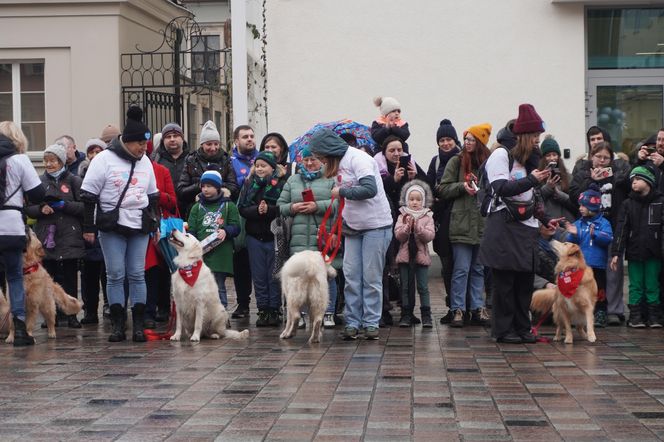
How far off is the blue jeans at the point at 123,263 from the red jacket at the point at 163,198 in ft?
2.59

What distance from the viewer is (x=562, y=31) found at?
699 inches

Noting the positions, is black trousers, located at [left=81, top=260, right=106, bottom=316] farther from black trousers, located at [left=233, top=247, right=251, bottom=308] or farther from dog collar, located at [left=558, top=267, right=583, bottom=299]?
dog collar, located at [left=558, top=267, right=583, bottom=299]

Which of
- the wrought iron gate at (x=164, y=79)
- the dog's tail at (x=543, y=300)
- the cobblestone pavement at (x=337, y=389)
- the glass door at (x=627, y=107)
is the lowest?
the cobblestone pavement at (x=337, y=389)

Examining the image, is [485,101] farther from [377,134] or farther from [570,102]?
[377,134]

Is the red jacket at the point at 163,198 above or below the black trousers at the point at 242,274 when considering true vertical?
above

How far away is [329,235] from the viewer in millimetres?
11562

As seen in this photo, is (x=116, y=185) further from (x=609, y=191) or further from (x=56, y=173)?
(x=609, y=191)

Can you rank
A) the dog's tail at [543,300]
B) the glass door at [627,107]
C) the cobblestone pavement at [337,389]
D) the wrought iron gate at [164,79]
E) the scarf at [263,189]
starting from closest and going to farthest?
the cobblestone pavement at [337,389] < the dog's tail at [543,300] < the scarf at [263,189] < the glass door at [627,107] < the wrought iron gate at [164,79]

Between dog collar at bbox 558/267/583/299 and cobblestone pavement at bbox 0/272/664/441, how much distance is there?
0.53m

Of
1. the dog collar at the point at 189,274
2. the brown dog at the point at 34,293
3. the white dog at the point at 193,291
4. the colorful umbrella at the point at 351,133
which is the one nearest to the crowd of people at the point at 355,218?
the colorful umbrella at the point at 351,133

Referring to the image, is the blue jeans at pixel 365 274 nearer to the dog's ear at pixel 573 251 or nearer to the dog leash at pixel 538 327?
the dog leash at pixel 538 327

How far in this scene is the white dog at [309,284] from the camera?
10.9m

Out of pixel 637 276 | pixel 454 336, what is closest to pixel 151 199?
pixel 454 336

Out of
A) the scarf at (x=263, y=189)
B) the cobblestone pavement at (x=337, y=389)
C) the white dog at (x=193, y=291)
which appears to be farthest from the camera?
the scarf at (x=263, y=189)
